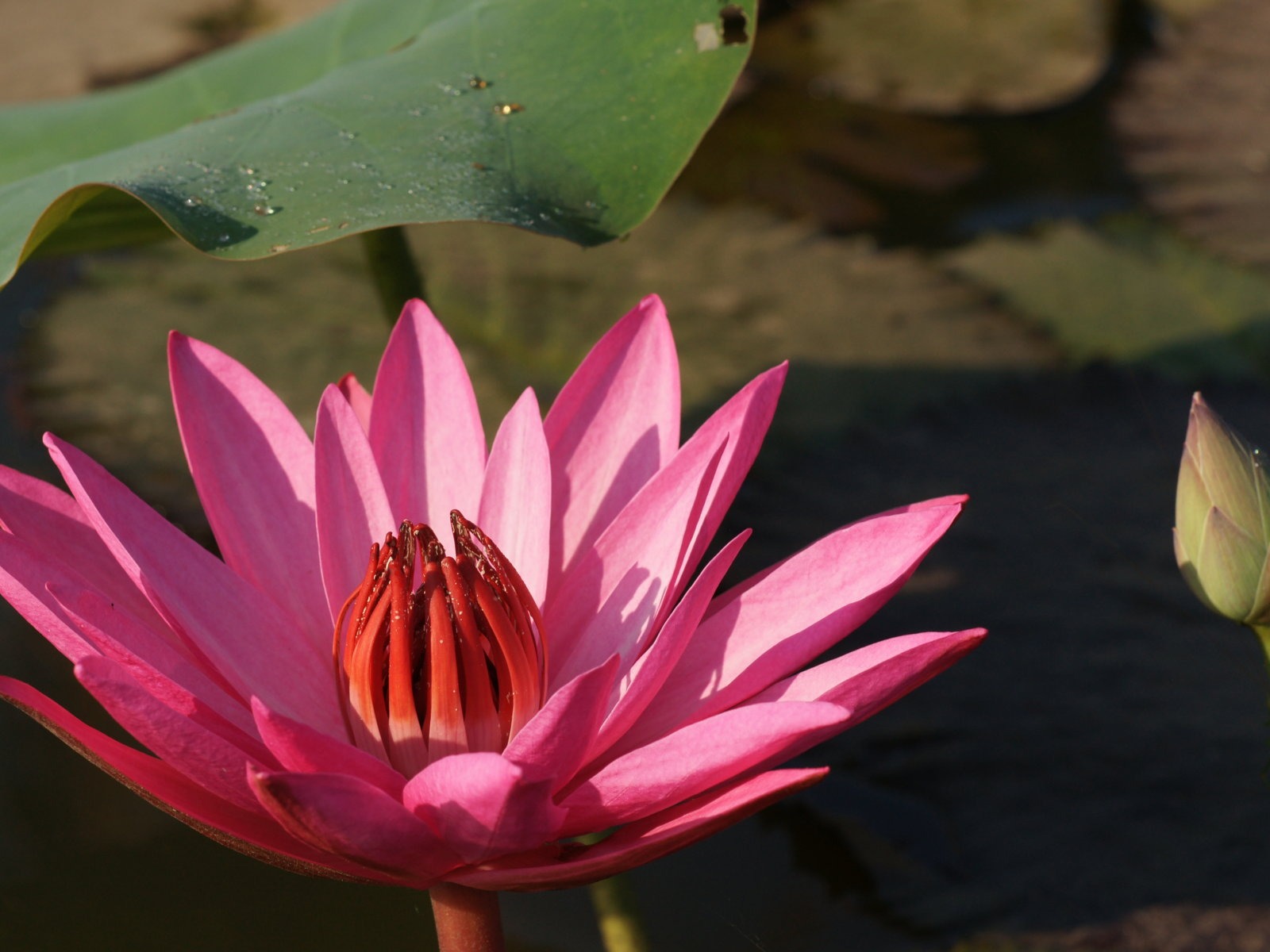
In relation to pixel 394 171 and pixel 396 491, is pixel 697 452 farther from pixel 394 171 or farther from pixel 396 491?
pixel 394 171

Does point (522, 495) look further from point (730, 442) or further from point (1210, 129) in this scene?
point (1210, 129)

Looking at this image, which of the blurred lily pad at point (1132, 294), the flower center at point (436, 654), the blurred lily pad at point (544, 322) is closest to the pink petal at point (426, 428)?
the flower center at point (436, 654)

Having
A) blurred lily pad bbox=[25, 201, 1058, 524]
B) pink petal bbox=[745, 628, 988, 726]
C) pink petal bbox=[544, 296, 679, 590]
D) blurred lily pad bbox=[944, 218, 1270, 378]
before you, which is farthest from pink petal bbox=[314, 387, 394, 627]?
blurred lily pad bbox=[944, 218, 1270, 378]

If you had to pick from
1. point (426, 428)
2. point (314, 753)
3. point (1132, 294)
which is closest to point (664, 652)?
point (314, 753)

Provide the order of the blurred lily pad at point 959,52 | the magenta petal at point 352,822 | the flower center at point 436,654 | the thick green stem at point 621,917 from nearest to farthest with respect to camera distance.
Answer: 1. the magenta petal at point 352,822
2. the flower center at point 436,654
3. the thick green stem at point 621,917
4. the blurred lily pad at point 959,52

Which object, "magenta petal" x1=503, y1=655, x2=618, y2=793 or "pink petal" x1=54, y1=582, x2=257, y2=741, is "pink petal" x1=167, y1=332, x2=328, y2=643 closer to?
"pink petal" x1=54, y1=582, x2=257, y2=741

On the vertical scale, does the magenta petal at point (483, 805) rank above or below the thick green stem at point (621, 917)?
above

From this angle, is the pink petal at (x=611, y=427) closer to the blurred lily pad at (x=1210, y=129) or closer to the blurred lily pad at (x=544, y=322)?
the blurred lily pad at (x=544, y=322)
